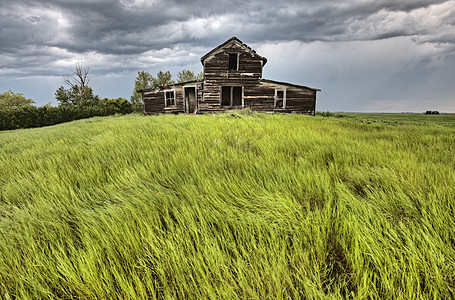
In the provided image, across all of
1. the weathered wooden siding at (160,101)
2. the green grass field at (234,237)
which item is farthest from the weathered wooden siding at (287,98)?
the green grass field at (234,237)

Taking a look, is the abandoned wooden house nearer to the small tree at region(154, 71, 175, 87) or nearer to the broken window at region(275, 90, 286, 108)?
the broken window at region(275, 90, 286, 108)

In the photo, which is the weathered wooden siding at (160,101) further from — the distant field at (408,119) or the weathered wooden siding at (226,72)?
the distant field at (408,119)

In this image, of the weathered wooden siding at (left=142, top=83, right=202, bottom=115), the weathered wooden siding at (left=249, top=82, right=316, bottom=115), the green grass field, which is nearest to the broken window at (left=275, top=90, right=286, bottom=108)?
the weathered wooden siding at (left=249, top=82, right=316, bottom=115)

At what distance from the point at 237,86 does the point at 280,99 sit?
4627 mm

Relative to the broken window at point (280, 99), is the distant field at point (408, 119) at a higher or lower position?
lower

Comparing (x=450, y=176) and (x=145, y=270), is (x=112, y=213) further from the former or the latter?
(x=450, y=176)

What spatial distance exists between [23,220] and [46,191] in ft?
1.84

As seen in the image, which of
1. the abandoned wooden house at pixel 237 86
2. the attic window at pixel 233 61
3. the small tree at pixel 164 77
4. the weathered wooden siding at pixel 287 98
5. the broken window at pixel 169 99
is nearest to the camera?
the abandoned wooden house at pixel 237 86

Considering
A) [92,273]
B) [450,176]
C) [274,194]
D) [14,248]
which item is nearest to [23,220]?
[14,248]

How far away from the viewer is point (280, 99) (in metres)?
19.6

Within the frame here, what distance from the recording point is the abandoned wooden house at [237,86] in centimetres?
1755

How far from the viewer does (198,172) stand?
198cm

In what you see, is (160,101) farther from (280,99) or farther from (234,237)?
(234,237)

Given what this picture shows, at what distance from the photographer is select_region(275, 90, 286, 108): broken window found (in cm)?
1919
